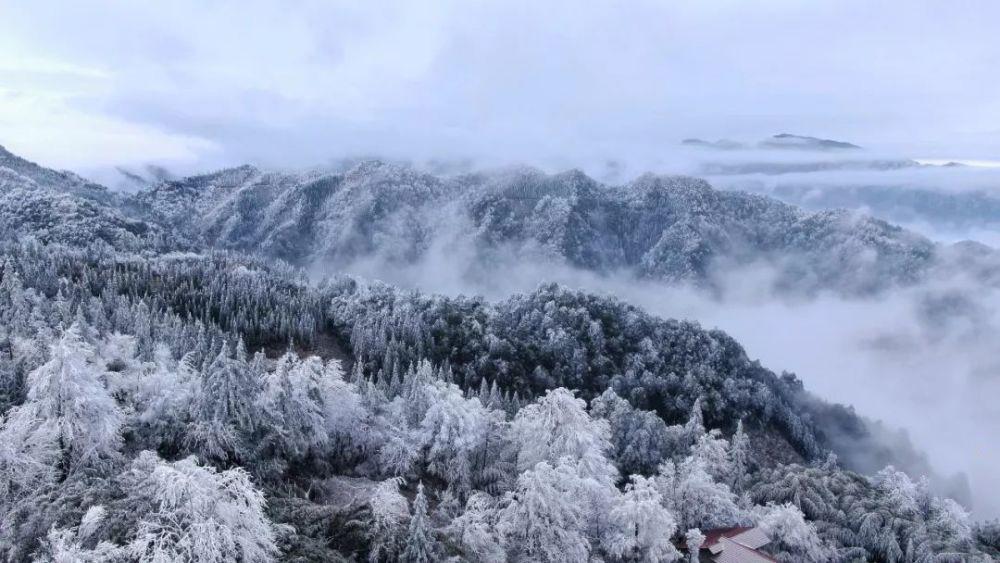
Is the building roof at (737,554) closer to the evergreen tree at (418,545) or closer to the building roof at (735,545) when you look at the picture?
the building roof at (735,545)

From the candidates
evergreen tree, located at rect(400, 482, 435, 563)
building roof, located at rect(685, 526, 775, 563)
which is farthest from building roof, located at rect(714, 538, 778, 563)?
evergreen tree, located at rect(400, 482, 435, 563)

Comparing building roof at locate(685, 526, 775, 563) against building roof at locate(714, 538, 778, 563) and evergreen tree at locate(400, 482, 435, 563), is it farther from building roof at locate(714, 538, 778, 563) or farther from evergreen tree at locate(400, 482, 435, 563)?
evergreen tree at locate(400, 482, 435, 563)

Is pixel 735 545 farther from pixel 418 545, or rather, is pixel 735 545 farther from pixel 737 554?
pixel 418 545

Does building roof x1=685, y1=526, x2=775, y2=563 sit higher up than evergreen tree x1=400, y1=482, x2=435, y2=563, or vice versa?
evergreen tree x1=400, y1=482, x2=435, y2=563

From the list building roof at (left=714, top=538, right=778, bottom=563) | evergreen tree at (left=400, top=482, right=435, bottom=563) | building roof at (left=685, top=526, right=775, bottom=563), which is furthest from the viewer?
building roof at (left=685, top=526, right=775, bottom=563)

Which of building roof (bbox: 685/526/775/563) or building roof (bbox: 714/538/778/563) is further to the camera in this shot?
building roof (bbox: 685/526/775/563)

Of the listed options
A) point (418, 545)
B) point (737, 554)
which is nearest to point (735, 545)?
point (737, 554)

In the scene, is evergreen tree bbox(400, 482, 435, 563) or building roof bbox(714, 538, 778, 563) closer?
evergreen tree bbox(400, 482, 435, 563)

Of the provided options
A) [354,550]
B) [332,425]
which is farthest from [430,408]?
[354,550]

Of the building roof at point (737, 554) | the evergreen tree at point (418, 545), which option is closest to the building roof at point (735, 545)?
the building roof at point (737, 554)

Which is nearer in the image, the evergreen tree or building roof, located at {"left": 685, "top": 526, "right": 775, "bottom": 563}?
the evergreen tree

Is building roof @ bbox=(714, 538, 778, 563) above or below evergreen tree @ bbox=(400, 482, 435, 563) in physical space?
below

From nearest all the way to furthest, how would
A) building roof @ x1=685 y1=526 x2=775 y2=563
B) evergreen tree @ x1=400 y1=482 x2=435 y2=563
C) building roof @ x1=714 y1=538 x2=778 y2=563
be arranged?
evergreen tree @ x1=400 y1=482 x2=435 y2=563
building roof @ x1=714 y1=538 x2=778 y2=563
building roof @ x1=685 y1=526 x2=775 y2=563
